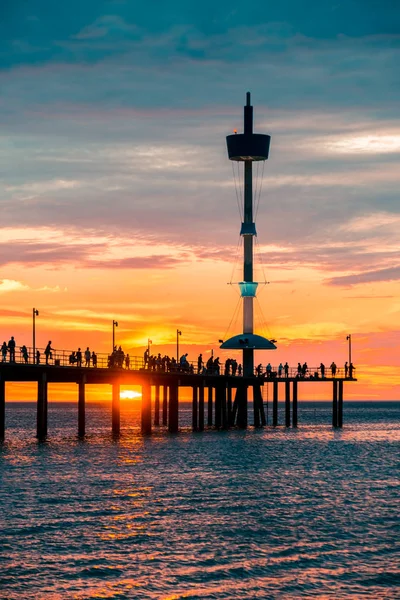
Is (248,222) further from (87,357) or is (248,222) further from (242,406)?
(87,357)

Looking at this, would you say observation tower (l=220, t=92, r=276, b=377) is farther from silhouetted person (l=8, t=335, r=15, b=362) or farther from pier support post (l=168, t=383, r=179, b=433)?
silhouetted person (l=8, t=335, r=15, b=362)

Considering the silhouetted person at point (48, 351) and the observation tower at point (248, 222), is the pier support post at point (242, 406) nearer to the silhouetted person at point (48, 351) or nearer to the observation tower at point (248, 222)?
the observation tower at point (248, 222)

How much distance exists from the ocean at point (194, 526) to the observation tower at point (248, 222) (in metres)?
42.9

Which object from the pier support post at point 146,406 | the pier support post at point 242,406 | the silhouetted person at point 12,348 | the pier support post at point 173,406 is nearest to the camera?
the silhouetted person at point 12,348

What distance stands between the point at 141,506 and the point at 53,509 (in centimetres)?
370

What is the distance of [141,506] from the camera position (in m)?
43.2

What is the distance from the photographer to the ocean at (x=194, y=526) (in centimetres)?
2950

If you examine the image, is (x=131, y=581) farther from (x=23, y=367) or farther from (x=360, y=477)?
(x=23, y=367)

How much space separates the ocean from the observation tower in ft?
141

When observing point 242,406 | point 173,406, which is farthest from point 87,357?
point 242,406

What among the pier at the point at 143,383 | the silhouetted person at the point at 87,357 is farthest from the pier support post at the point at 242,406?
the silhouetted person at the point at 87,357

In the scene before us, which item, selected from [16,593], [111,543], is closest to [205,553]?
[111,543]

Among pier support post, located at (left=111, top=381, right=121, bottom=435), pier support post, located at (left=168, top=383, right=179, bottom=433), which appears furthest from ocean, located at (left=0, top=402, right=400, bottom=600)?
pier support post, located at (left=168, top=383, right=179, bottom=433)

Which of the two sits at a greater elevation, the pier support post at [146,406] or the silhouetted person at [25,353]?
the silhouetted person at [25,353]
